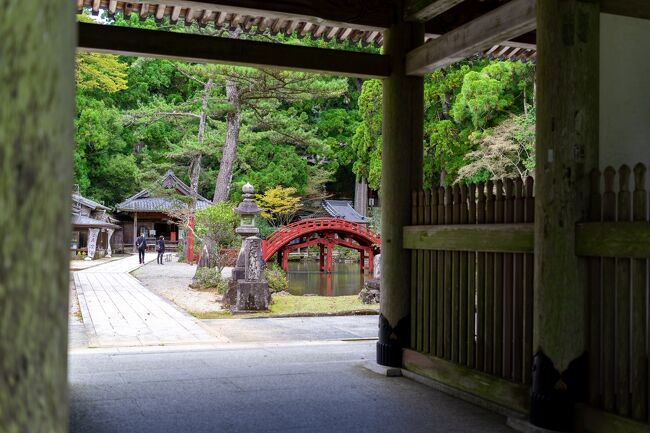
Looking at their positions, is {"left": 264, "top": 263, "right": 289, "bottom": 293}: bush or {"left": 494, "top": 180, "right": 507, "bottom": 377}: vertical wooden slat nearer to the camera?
{"left": 494, "top": 180, "right": 507, "bottom": 377}: vertical wooden slat

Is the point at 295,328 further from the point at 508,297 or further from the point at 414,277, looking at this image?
the point at 508,297

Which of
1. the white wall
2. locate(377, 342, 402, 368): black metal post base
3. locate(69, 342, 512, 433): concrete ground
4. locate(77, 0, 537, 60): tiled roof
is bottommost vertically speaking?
locate(69, 342, 512, 433): concrete ground

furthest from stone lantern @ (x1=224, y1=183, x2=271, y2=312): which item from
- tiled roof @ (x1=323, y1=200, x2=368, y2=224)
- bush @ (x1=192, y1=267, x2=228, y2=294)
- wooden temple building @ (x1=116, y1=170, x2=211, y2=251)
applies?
tiled roof @ (x1=323, y1=200, x2=368, y2=224)

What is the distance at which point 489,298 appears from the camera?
4.44 m

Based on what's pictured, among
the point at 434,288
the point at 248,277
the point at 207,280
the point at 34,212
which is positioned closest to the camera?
the point at 34,212

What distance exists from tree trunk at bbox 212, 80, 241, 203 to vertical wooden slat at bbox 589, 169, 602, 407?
1797 cm

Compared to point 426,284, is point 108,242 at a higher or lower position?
lower

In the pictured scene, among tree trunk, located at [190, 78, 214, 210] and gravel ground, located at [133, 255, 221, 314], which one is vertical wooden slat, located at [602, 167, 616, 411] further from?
tree trunk, located at [190, 78, 214, 210]

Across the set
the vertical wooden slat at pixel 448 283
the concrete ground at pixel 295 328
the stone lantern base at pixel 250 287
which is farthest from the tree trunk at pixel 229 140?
the vertical wooden slat at pixel 448 283

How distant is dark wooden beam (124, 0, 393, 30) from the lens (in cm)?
519

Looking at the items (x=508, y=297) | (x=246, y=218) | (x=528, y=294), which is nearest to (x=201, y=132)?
(x=246, y=218)

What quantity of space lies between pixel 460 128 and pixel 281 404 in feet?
58.2

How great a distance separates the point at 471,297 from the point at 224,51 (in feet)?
8.59

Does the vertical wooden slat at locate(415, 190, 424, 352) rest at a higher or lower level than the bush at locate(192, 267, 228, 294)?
higher
